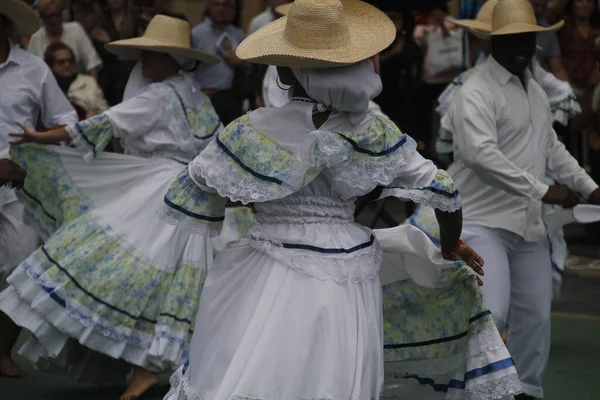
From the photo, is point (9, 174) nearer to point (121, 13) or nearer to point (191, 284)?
point (191, 284)

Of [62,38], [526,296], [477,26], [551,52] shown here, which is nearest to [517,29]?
[477,26]

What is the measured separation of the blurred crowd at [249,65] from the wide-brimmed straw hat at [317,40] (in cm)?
567

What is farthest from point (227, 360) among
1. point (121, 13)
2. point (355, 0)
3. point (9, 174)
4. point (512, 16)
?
point (121, 13)

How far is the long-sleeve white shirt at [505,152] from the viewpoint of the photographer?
22.6 ft

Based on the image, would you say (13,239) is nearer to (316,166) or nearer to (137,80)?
(137,80)

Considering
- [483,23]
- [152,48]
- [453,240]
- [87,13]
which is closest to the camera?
[453,240]

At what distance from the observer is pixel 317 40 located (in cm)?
505

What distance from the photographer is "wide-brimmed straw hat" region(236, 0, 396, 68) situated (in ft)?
16.4

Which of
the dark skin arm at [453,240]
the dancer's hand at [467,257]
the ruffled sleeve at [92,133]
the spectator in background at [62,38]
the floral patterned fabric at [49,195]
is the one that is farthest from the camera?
the spectator in background at [62,38]

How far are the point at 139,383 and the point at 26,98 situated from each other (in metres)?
1.70

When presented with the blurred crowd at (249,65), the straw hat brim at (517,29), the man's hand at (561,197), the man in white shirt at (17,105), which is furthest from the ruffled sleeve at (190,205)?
the blurred crowd at (249,65)

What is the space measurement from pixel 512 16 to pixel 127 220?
2.31 metres

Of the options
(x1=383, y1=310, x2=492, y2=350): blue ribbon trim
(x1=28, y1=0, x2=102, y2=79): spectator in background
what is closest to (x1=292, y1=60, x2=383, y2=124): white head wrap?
(x1=383, y1=310, x2=492, y2=350): blue ribbon trim

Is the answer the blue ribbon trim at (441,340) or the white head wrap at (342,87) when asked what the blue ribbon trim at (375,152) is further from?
the blue ribbon trim at (441,340)
